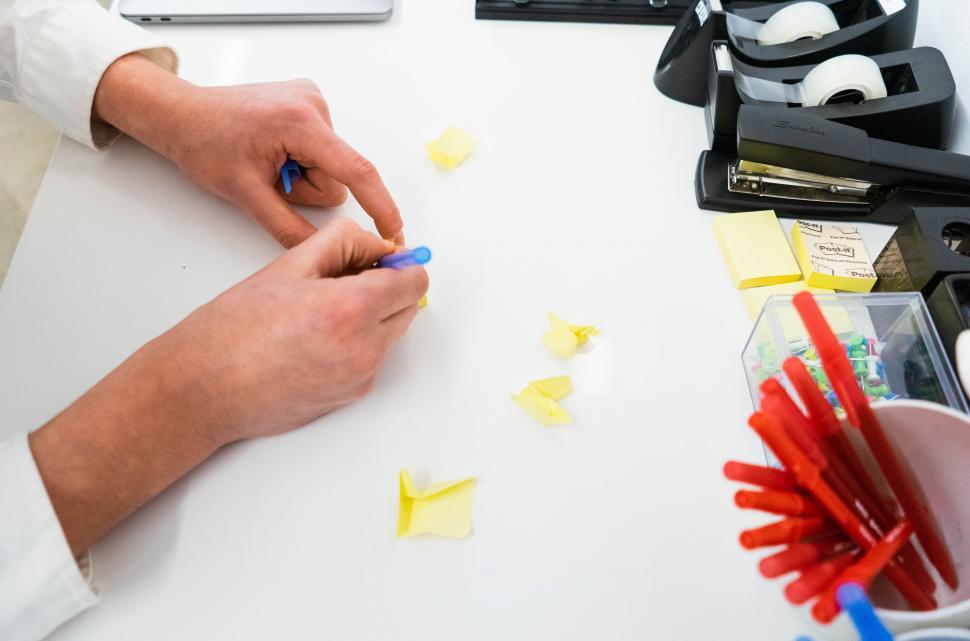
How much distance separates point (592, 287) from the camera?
627mm

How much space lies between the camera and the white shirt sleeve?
0.67 metres

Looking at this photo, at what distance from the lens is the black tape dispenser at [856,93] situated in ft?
2.14

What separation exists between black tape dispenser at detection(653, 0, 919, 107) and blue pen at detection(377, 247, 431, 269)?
1.24 feet

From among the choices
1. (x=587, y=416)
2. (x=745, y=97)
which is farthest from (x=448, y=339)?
(x=745, y=97)

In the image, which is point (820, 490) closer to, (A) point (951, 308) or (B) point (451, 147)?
(A) point (951, 308)

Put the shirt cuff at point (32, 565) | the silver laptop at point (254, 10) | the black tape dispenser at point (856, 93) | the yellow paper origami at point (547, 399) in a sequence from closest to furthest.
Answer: the shirt cuff at point (32, 565) → the yellow paper origami at point (547, 399) → the black tape dispenser at point (856, 93) → the silver laptop at point (254, 10)

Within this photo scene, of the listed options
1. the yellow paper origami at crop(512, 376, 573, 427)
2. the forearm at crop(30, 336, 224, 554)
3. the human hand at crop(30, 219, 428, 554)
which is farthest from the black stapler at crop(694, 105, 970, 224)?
the forearm at crop(30, 336, 224, 554)

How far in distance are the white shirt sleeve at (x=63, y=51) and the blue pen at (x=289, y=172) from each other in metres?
0.21

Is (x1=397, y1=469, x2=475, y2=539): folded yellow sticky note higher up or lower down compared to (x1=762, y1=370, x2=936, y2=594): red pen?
lower down

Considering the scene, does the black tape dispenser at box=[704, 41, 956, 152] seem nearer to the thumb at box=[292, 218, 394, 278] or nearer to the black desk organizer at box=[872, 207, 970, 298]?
the black desk organizer at box=[872, 207, 970, 298]

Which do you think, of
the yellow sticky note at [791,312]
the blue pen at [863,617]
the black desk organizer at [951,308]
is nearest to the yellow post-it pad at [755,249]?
the yellow sticky note at [791,312]

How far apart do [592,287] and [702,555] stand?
24 centimetres

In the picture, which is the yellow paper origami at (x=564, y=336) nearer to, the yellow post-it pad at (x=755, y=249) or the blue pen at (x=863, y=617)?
the yellow post-it pad at (x=755, y=249)

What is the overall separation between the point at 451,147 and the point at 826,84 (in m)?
0.36
